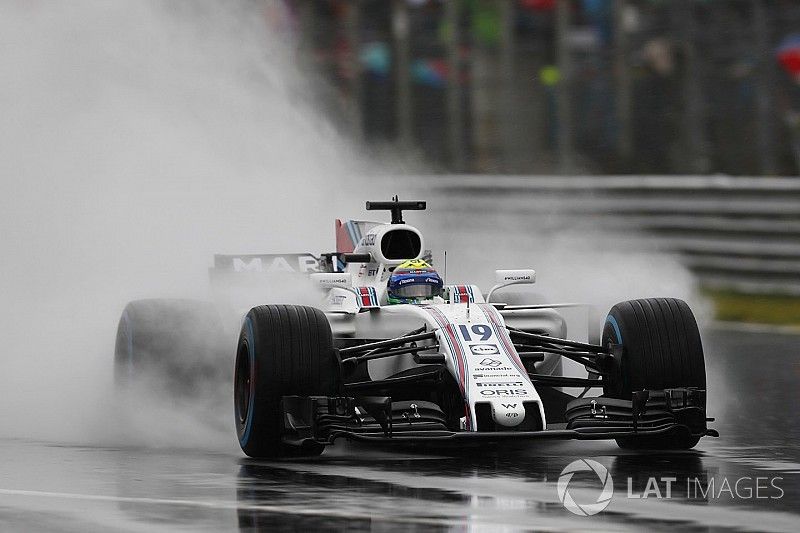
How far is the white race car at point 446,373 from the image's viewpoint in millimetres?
10219

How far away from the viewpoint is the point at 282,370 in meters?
10.4

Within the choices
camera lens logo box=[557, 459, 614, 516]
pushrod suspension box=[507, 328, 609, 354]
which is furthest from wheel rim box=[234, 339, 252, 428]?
camera lens logo box=[557, 459, 614, 516]

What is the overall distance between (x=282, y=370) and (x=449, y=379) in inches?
38.8

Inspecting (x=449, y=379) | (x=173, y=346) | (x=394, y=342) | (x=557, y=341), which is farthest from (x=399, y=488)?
(x=173, y=346)

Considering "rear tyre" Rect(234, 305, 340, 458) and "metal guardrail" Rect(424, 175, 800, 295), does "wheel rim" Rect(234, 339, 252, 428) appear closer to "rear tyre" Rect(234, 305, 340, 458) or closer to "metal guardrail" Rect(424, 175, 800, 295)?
"rear tyre" Rect(234, 305, 340, 458)

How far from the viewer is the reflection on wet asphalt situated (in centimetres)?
826

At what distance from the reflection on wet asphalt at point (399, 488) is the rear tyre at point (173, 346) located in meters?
1.39

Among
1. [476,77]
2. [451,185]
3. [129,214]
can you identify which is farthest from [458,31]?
[129,214]

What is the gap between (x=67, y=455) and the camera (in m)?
11.0

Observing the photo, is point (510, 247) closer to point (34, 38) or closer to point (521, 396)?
point (34, 38)

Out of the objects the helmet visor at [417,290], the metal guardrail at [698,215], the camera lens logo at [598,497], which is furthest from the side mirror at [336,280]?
the metal guardrail at [698,215]

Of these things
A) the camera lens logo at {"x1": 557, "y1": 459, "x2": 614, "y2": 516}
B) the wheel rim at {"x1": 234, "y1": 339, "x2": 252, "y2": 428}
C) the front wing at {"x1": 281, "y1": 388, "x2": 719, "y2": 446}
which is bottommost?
the camera lens logo at {"x1": 557, "y1": 459, "x2": 614, "y2": 516}

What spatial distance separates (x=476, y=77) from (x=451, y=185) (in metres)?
1.96

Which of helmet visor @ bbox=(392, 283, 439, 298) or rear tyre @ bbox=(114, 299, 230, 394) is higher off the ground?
helmet visor @ bbox=(392, 283, 439, 298)
